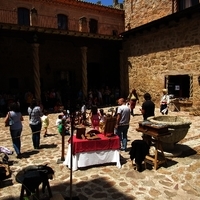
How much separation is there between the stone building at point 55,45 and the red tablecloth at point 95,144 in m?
10.1

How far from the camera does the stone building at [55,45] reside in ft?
50.4

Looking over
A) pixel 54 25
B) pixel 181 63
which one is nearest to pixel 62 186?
pixel 181 63

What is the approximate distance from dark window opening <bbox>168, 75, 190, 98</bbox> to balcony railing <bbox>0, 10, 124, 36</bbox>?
751 cm

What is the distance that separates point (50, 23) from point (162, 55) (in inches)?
399

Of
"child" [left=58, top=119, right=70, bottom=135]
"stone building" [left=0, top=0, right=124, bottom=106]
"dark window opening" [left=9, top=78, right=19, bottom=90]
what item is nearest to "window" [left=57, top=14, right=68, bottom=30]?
"stone building" [left=0, top=0, right=124, bottom=106]

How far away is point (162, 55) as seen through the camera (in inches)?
592

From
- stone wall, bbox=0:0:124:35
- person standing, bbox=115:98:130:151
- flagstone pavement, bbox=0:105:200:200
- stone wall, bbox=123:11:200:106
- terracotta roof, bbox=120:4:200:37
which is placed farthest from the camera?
stone wall, bbox=0:0:124:35

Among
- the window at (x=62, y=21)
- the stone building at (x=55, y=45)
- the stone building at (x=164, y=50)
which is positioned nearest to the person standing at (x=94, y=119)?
the stone building at (x=164, y=50)

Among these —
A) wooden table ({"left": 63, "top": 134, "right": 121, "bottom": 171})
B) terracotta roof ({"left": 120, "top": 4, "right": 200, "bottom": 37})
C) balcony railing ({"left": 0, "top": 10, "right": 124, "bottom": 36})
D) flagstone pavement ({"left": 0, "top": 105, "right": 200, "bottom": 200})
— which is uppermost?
balcony railing ({"left": 0, "top": 10, "right": 124, "bottom": 36})

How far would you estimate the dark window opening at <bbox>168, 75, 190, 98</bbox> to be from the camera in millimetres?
13852

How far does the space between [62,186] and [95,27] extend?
1963cm

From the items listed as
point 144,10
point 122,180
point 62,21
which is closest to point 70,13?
point 62,21

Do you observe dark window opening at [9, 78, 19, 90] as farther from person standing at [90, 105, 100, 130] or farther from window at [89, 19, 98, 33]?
person standing at [90, 105, 100, 130]

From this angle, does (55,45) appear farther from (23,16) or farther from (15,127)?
(15,127)
